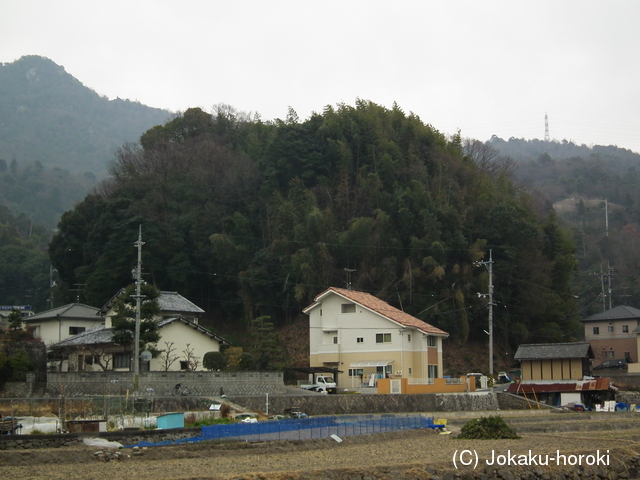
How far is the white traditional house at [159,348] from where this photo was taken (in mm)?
36312

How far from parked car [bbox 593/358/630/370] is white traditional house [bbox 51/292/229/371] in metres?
29.1

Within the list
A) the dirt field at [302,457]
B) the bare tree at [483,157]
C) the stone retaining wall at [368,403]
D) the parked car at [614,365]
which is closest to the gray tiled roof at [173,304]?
the stone retaining wall at [368,403]

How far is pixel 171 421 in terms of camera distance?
23.5m

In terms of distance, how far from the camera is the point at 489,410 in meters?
34.6

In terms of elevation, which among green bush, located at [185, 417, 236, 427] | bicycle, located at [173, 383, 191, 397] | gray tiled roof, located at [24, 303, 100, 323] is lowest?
green bush, located at [185, 417, 236, 427]

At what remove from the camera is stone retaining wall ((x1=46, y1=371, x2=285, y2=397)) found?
29219 millimetres

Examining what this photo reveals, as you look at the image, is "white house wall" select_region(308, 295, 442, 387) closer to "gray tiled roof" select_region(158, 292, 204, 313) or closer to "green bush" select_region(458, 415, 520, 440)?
"gray tiled roof" select_region(158, 292, 204, 313)

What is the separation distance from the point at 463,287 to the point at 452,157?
11.5 metres

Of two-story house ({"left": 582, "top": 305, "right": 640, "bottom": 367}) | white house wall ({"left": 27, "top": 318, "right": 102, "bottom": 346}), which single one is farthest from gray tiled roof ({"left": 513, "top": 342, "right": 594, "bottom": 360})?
white house wall ({"left": 27, "top": 318, "right": 102, "bottom": 346})

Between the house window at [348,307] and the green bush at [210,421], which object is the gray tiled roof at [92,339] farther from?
the house window at [348,307]

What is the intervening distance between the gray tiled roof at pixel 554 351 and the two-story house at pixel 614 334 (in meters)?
17.2

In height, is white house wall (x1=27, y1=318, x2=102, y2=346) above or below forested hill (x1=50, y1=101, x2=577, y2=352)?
below

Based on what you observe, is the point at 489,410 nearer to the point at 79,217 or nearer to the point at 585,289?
the point at 79,217

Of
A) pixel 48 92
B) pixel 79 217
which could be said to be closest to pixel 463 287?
pixel 79 217
